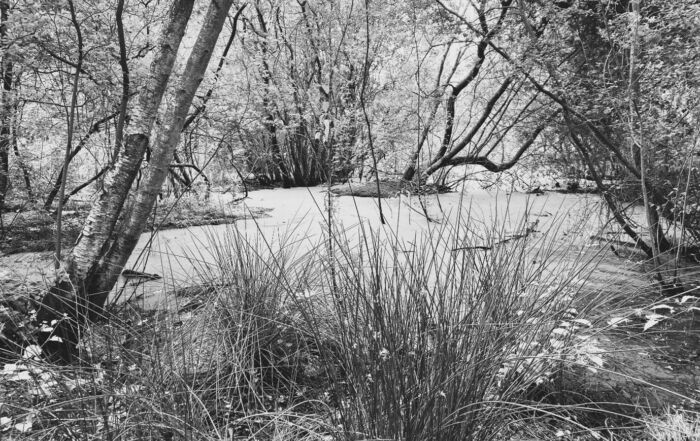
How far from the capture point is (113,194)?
180cm

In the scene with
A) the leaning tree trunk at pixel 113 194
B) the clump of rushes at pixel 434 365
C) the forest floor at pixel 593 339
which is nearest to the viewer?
the clump of rushes at pixel 434 365

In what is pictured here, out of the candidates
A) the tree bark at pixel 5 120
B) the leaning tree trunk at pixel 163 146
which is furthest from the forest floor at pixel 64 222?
the leaning tree trunk at pixel 163 146

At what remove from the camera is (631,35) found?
205 centimetres

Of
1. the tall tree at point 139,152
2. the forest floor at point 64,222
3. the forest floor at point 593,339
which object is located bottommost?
the forest floor at point 593,339

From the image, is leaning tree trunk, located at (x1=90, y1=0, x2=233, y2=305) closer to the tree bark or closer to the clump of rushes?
the clump of rushes

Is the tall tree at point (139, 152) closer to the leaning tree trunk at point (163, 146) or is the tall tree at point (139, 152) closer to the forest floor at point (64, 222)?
the leaning tree trunk at point (163, 146)

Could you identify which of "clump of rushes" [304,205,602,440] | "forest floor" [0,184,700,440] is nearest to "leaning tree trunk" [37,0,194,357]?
"forest floor" [0,184,700,440]

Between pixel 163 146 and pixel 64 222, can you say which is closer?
pixel 163 146

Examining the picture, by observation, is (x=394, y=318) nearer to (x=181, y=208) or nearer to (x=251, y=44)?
(x=181, y=208)

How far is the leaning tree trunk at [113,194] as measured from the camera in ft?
5.72

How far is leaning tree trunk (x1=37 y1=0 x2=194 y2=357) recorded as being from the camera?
68.6 inches

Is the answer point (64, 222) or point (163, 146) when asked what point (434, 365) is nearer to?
point (163, 146)

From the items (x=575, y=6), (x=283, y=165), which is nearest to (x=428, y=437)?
(x=575, y=6)

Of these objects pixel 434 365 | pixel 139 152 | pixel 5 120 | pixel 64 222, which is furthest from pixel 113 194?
pixel 5 120
